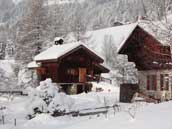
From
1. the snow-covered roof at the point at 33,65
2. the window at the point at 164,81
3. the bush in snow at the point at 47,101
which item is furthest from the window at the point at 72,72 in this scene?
the bush in snow at the point at 47,101

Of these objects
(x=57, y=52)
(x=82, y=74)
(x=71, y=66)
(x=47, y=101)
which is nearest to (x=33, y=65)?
(x=57, y=52)

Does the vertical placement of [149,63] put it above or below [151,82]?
above

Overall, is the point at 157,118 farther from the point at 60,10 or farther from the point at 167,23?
the point at 60,10

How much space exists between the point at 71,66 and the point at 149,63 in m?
10.7

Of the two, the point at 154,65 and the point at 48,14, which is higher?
the point at 48,14

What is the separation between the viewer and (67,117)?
23.4m

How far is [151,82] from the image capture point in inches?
1502

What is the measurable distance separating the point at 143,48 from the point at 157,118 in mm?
20894

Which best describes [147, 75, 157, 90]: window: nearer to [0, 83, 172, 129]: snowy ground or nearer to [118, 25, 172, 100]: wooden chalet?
[118, 25, 172, 100]: wooden chalet

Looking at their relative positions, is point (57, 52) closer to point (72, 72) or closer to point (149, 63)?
point (72, 72)

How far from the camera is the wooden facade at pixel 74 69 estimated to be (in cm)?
4425

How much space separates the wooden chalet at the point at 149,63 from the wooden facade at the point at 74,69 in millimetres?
8024

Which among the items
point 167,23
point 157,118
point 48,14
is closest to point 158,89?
point 167,23

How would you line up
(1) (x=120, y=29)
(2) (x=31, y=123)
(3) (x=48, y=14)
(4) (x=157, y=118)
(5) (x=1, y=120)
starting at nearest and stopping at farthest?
(4) (x=157, y=118)
(2) (x=31, y=123)
(5) (x=1, y=120)
(3) (x=48, y=14)
(1) (x=120, y=29)
